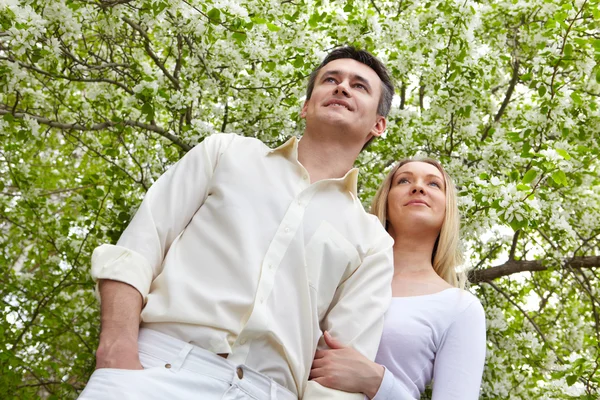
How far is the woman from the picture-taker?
223 cm

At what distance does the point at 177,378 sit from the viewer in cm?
185

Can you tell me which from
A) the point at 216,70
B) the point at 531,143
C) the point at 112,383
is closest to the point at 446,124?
the point at 531,143

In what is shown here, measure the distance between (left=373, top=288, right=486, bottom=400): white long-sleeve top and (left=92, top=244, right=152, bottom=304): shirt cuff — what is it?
3.67 feet

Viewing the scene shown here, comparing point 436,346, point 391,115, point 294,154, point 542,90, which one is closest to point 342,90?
point 294,154

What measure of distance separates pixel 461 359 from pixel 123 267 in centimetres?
142

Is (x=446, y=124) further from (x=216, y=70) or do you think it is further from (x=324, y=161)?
(x=324, y=161)

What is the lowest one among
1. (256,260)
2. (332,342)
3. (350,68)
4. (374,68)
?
(332,342)

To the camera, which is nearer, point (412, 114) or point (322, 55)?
point (322, 55)

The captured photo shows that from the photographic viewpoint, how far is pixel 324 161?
2621 millimetres

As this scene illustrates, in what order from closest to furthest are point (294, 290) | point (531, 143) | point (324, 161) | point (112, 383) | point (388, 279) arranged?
1. point (112, 383)
2. point (294, 290)
3. point (388, 279)
4. point (324, 161)
5. point (531, 143)

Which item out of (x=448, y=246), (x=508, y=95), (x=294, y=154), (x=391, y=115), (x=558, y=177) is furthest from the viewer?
(x=508, y=95)

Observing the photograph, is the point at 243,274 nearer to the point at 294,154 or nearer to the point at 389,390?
the point at 294,154

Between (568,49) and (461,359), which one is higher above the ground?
(568,49)

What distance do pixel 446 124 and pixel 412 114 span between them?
1.03 feet
